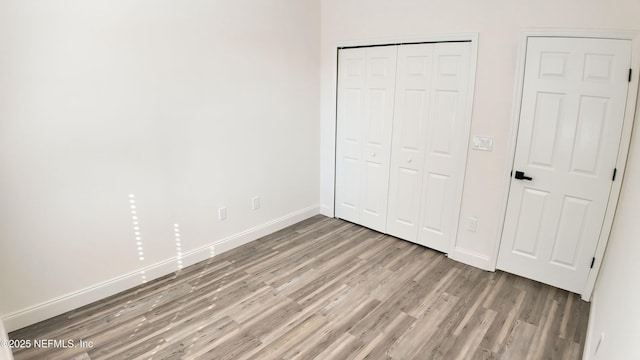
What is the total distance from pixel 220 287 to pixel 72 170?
1.46 meters

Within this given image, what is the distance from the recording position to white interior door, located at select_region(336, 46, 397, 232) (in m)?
3.75

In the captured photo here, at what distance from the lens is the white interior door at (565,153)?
255 cm

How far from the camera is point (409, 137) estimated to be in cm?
364

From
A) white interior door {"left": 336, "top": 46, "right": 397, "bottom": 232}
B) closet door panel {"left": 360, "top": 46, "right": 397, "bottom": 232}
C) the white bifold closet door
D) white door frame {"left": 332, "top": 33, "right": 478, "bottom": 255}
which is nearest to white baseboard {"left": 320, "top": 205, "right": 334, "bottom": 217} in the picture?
white interior door {"left": 336, "top": 46, "right": 397, "bottom": 232}

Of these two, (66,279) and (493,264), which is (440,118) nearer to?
(493,264)

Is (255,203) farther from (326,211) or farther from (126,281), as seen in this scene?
(126,281)

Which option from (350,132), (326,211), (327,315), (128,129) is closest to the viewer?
(327,315)

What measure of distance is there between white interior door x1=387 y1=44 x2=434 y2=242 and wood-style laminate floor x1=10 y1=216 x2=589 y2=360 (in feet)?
1.70

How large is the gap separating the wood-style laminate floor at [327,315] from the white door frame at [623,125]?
44 cm

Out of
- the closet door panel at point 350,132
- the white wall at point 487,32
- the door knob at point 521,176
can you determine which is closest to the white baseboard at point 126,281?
the closet door panel at point 350,132

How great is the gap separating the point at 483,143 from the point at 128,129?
305 centimetres

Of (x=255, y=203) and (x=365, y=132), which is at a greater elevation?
(x=365, y=132)

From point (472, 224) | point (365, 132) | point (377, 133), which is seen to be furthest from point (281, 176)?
point (472, 224)

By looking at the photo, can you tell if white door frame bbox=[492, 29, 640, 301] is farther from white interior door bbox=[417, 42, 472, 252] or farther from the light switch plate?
white interior door bbox=[417, 42, 472, 252]
